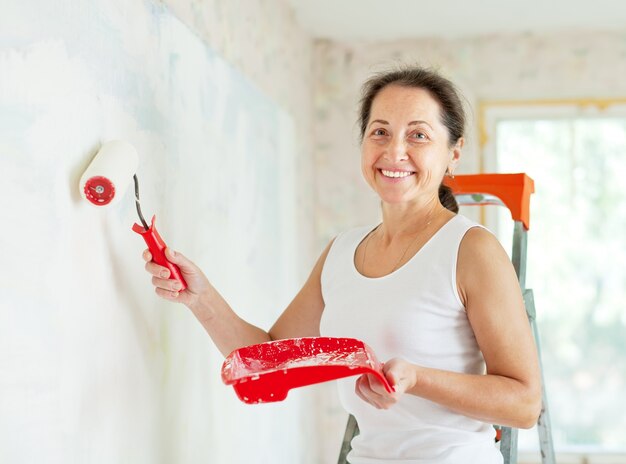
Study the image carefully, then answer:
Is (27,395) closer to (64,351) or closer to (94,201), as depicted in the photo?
(64,351)

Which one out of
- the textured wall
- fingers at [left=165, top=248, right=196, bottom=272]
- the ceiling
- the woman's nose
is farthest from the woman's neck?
the ceiling

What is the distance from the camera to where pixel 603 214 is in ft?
13.0

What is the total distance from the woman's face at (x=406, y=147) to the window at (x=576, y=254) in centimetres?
247

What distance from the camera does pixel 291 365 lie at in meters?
1.21

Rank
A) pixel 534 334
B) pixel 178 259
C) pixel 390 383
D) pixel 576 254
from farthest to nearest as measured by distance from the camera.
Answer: pixel 576 254, pixel 534 334, pixel 178 259, pixel 390 383

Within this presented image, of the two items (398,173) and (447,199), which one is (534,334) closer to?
(447,199)

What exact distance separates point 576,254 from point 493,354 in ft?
9.07

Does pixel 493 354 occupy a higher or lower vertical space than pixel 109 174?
lower

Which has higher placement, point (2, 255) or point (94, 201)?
point (94, 201)

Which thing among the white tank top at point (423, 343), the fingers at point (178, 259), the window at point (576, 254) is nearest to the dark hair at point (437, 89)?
the white tank top at point (423, 343)

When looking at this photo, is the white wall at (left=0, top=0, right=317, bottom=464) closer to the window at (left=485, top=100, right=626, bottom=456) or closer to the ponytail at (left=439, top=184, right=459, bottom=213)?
the ponytail at (left=439, top=184, right=459, bottom=213)

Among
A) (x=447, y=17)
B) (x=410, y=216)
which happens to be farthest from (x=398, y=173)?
(x=447, y=17)

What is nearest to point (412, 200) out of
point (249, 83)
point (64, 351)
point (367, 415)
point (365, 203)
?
point (367, 415)

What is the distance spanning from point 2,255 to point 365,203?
3059 millimetres
